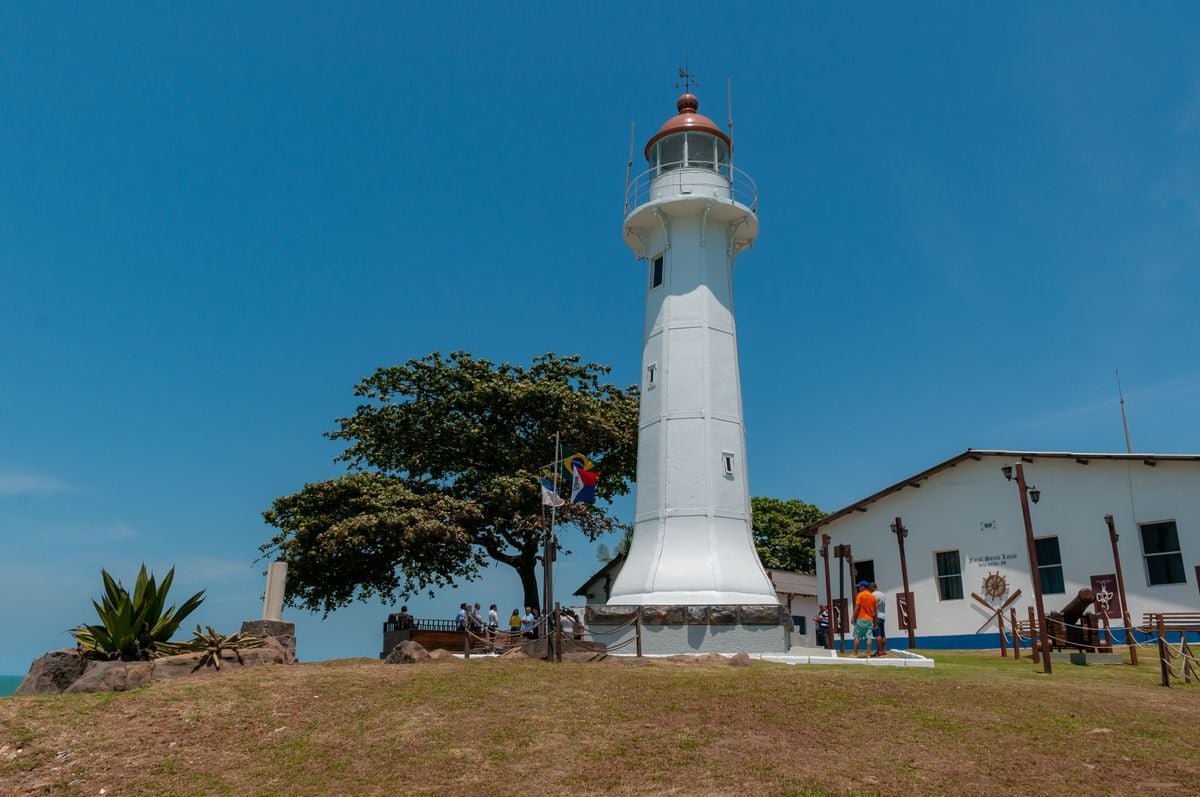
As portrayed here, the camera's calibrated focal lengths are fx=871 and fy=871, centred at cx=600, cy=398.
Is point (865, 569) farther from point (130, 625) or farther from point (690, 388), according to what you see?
point (130, 625)

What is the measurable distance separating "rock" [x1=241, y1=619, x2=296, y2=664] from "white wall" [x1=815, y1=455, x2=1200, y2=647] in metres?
20.1

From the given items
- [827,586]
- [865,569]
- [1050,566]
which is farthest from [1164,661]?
[865,569]

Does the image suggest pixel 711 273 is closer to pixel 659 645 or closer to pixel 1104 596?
pixel 659 645

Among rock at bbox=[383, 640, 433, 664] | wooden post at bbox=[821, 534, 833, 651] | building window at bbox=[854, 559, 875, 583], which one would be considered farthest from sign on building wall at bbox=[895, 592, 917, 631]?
rock at bbox=[383, 640, 433, 664]

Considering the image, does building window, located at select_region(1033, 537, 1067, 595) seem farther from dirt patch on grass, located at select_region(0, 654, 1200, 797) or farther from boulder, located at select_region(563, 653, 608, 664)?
boulder, located at select_region(563, 653, 608, 664)

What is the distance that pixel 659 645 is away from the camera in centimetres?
2053

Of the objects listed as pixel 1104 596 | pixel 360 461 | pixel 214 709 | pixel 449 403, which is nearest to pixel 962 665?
pixel 1104 596

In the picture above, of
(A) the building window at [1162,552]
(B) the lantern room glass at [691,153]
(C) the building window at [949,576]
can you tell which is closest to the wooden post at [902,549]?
(C) the building window at [949,576]

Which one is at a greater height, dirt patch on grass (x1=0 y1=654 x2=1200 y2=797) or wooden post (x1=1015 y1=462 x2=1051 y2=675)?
wooden post (x1=1015 y1=462 x2=1051 y2=675)

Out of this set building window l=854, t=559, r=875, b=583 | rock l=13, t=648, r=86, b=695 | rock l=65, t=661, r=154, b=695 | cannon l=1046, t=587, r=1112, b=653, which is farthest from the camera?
building window l=854, t=559, r=875, b=583

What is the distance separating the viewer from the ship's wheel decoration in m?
26.7

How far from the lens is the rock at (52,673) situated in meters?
13.5

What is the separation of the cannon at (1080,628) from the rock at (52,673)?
62.2 ft

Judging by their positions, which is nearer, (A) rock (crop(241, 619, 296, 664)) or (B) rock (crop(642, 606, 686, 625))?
(A) rock (crop(241, 619, 296, 664))
